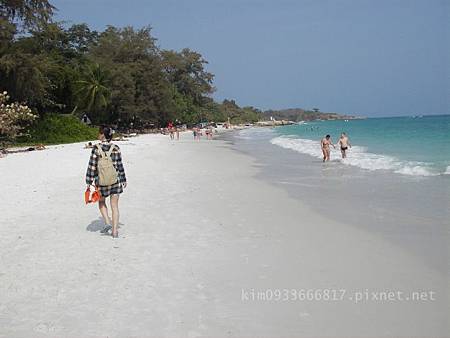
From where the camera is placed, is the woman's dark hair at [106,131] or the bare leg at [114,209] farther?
the bare leg at [114,209]

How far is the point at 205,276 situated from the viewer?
15.9 ft

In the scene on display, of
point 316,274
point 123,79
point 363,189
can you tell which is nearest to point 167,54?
point 123,79

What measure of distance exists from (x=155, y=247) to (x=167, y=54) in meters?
81.5

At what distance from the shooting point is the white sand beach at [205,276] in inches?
147

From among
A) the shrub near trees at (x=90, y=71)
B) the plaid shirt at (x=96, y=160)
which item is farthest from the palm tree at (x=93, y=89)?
the plaid shirt at (x=96, y=160)

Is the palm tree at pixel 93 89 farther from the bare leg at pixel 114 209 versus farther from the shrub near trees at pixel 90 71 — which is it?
the bare leg at pixel 114 209

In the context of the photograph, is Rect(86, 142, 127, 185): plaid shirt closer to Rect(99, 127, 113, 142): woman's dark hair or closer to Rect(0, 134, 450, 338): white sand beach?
Rect(99, 127, 113, 142): woman's dark hair

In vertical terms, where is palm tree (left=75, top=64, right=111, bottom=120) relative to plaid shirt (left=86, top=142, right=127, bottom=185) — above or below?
above

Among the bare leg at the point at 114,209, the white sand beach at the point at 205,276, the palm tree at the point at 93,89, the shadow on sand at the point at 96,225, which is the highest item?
the palm tree at the point at 93,89

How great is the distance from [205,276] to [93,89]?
4166cm

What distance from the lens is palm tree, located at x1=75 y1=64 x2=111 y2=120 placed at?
42.9m

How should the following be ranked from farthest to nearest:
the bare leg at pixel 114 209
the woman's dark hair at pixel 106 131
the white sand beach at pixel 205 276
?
the bare leg at pixel 114 209
the woman's dark hair at pixel 106 131
the white sand beach at pixel 205 276

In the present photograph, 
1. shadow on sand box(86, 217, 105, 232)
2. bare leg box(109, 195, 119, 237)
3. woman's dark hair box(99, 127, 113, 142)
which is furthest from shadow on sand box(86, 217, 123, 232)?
woman's dark hair box(99, 127, 113, 142)

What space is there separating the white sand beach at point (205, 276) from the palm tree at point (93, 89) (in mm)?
36473
